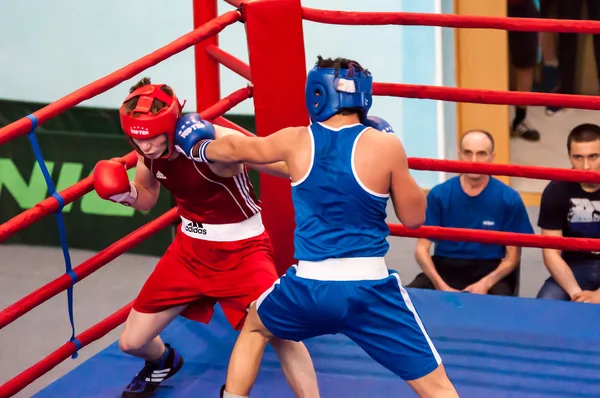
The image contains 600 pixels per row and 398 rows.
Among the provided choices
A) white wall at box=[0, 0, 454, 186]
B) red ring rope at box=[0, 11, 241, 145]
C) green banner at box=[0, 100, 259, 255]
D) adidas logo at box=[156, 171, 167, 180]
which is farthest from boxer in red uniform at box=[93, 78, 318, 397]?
white wall at box=[0, 0, 454, 186]

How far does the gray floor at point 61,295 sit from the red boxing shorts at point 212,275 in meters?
1.19

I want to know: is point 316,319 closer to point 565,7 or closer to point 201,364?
point 201,364

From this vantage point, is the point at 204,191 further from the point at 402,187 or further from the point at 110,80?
the point at 402,187

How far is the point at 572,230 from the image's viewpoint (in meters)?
3.80

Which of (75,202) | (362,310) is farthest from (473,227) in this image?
(75,202)

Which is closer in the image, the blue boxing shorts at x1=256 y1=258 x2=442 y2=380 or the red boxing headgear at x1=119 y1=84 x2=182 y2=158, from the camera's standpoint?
the blue boxing shorts at x1=256 y1=258 x2=442 y2=380

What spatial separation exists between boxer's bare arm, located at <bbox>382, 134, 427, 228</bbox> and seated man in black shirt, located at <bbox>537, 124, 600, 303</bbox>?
4.69ft

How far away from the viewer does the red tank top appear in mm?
2814

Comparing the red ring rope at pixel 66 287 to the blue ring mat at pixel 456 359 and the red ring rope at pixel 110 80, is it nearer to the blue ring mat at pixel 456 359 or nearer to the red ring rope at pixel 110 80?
the blue ring mat at pixel 456 359

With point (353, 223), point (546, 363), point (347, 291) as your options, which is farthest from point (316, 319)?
point (546, 363)

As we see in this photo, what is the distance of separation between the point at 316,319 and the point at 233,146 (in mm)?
499

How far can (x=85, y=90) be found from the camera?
2846 mm

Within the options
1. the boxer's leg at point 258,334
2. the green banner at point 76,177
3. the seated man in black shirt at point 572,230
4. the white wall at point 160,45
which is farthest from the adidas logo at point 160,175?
the white wall at point 160,45

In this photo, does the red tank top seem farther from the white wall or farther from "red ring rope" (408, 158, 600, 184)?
the white wall
